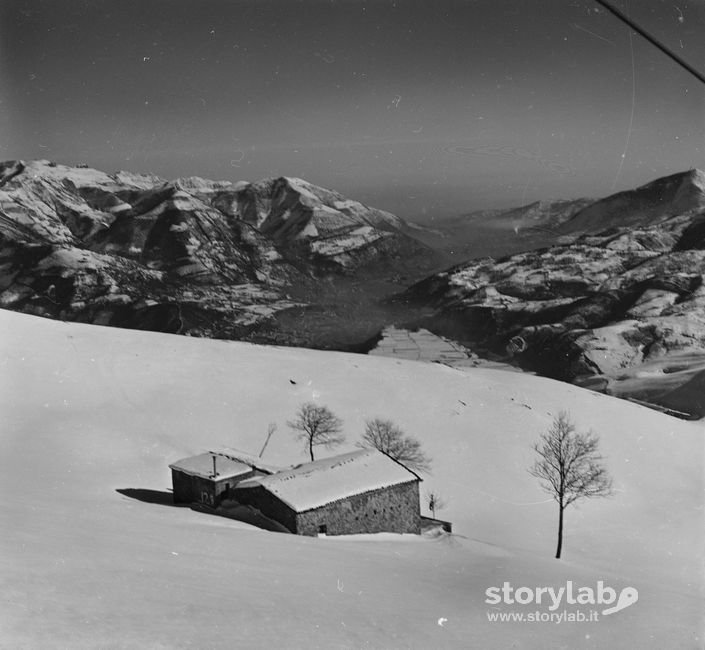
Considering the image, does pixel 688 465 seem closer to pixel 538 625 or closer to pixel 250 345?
pixel 538 625

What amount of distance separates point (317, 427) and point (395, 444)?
7.25 ft

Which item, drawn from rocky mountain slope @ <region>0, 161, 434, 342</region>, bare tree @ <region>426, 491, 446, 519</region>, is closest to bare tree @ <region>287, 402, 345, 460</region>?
bare tree @ <region>426, 491, 446, 519</region>

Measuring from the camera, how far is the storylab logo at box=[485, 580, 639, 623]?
33.5ft

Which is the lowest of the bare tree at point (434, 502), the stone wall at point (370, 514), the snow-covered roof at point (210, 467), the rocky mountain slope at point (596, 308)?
the bare tree at point (434, 502)

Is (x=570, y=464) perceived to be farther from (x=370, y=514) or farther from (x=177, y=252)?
(x=177, y=252)

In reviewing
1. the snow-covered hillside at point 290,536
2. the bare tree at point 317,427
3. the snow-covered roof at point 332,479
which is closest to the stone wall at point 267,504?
the snow-covered roof at point 332,479

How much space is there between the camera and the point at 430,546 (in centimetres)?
1270

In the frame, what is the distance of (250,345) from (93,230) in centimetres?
657

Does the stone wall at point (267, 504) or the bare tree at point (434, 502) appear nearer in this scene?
the stone wall at point (267, 504)

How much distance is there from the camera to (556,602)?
10.9 m

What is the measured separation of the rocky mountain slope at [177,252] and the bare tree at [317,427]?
12.0 feet

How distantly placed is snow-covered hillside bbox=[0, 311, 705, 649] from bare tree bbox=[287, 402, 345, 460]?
337mm

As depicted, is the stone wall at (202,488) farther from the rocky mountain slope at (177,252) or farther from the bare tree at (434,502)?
the rocky mountain slope at (177,252)

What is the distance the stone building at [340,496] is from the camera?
12352 millimetres
